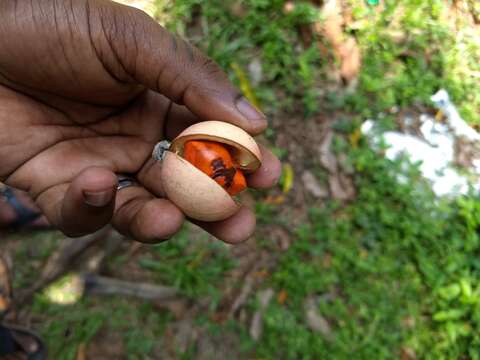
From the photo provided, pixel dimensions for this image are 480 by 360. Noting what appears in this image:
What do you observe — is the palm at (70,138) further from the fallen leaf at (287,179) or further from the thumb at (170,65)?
the fallen leaf at (287,179)

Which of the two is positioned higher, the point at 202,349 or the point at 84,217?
the point at 84,217

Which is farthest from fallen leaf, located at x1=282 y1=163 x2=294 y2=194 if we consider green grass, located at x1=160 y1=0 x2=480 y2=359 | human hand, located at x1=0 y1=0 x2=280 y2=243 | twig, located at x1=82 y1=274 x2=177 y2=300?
human hand, located at x1=0 y1=0 x2=280 y2=243

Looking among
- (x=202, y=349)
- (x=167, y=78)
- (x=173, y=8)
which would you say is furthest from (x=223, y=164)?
(x=173, y=8)

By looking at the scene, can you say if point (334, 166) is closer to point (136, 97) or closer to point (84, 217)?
point (136, 97)

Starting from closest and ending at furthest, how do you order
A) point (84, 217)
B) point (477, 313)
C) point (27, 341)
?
point (84, 217) → point (27, 341) → point (477, 313)

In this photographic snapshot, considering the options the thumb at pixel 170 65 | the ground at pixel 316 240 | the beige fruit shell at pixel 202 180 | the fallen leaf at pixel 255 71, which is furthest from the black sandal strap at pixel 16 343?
the fallen leaf at pixel 255 71

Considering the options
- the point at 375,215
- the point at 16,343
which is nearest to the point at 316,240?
the point at 375,215
